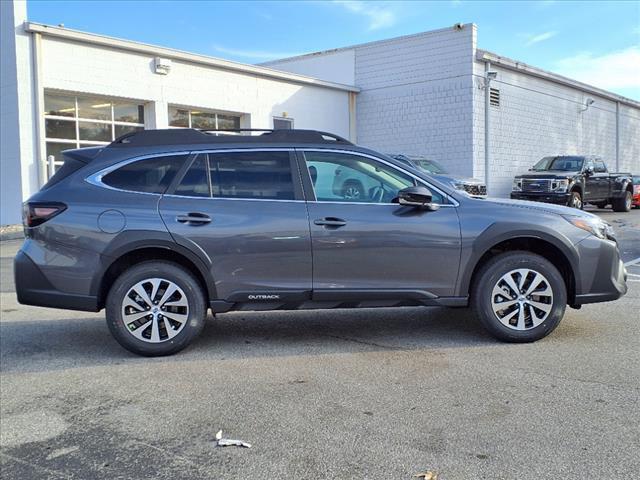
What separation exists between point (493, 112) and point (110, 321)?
20990mm

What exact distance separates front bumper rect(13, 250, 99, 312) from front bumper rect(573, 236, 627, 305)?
418cm

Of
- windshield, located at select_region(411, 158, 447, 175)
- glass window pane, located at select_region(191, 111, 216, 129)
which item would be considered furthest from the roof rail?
glass window pane, located at select_region(191, 111, 216, 129)

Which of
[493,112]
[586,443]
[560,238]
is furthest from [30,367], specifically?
[493,112]

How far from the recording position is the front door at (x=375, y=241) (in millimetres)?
5191

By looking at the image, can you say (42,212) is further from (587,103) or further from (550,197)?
(587,103)

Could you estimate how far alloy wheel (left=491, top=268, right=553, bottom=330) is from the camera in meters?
5.31

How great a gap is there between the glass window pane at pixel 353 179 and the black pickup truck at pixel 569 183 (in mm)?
13940

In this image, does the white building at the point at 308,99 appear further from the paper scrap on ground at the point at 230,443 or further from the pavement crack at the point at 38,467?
the paper scrap on ground at the point at 230,443

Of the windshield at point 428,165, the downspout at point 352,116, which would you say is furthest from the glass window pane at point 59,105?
the downspout at point 352,116

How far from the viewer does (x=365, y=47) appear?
24938 millimetres

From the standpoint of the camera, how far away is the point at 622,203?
21.8m

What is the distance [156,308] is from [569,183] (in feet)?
52.5

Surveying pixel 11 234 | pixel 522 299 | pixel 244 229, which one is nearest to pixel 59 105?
pixel 11 234

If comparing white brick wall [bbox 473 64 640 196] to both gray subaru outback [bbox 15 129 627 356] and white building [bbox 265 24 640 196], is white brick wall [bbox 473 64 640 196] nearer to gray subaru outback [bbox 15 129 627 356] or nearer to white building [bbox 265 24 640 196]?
white building [bbox 265 24 640 196]
